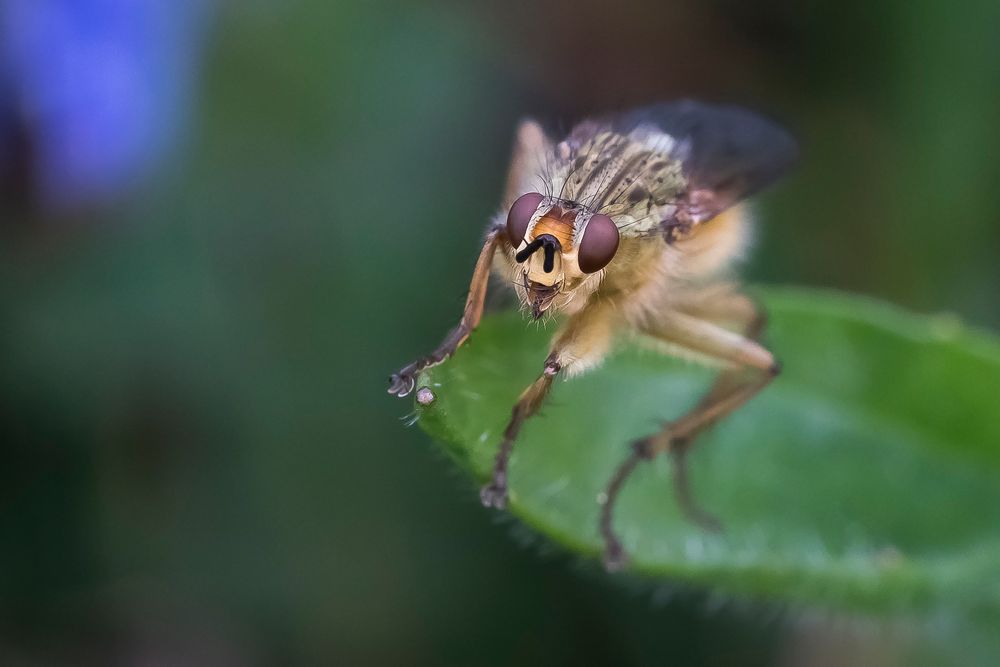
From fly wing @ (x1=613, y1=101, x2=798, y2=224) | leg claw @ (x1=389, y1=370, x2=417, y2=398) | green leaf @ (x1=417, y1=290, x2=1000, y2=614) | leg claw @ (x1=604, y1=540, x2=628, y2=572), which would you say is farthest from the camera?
fly wing @ (x1=613, y1=101, x2=798, y2=224)

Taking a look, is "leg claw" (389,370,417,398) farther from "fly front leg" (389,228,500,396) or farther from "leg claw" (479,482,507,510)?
"leg claw" (479,482,507,510)

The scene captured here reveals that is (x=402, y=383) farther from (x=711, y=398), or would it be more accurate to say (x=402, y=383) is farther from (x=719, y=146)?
(x=719, y=146)

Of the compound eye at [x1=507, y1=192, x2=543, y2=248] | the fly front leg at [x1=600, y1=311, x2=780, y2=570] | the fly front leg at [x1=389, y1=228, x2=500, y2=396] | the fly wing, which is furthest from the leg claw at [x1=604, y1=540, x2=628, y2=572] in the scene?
the fly wing

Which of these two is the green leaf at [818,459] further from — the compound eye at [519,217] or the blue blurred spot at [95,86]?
the blue blurred spot at [95,86]

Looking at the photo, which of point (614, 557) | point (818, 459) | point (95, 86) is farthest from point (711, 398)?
point (95, 86)

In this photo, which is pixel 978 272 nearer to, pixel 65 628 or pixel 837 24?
pixel 837 24

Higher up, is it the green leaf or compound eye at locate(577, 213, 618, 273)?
compound eye at locate(577, 213, 618, 273)
